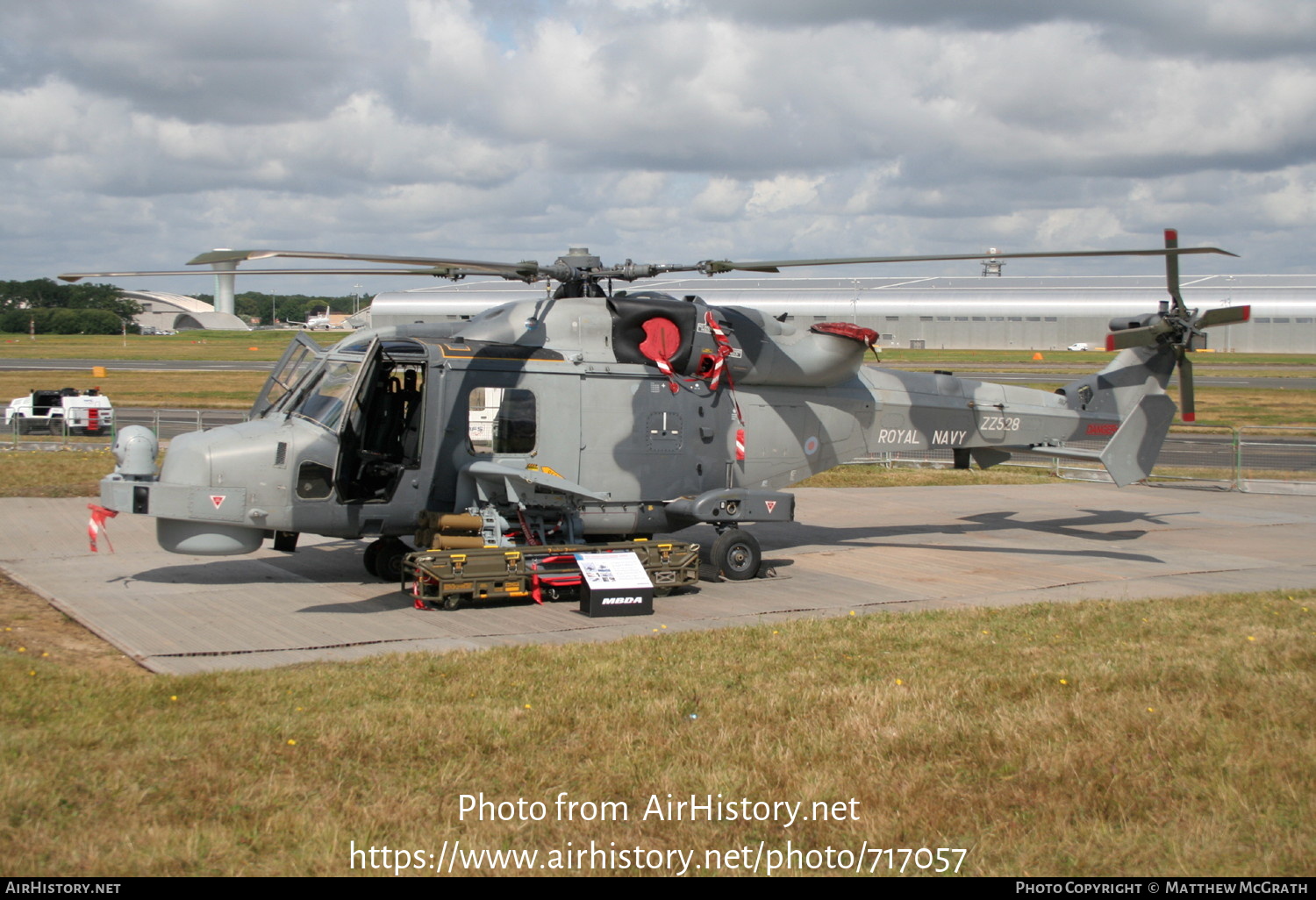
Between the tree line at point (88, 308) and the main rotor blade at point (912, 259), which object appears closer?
Answer: the main rotor blade at point (912, 259)

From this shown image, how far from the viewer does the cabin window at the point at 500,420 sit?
11.8m

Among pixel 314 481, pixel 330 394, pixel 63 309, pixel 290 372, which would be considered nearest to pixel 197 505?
pixel 314 481

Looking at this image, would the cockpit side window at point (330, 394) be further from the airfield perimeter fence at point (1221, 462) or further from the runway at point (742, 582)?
the airfield perimeter fence at point (1221, 462)

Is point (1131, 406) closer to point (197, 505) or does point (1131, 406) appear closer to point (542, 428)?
point (542, 428)

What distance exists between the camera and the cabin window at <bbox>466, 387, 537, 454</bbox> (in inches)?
466

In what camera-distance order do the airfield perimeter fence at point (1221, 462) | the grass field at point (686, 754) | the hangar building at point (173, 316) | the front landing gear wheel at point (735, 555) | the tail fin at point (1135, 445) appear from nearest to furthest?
the grass field at point (686, 754) → the front landing gear wheel at point (735, 555) → the tail fin at point (1135, 445) → the airfield perimeter fence at point (1221, 462) → the hangar building at point (173, 316)

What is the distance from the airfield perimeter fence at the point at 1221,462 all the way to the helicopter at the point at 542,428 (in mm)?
6598

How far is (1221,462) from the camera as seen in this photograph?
90.5ft

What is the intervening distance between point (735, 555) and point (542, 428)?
107 inches

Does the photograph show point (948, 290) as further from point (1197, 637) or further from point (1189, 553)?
point (1197, 637)

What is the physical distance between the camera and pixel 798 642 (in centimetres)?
930

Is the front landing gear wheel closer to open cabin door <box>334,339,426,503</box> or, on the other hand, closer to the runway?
the runway

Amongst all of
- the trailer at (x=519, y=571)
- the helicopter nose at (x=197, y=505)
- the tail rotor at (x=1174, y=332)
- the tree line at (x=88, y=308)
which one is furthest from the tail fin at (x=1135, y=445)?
the tree line at (x=88, y=308)

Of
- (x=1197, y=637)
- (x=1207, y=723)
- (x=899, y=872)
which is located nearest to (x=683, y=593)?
(x=1197, y=637)
